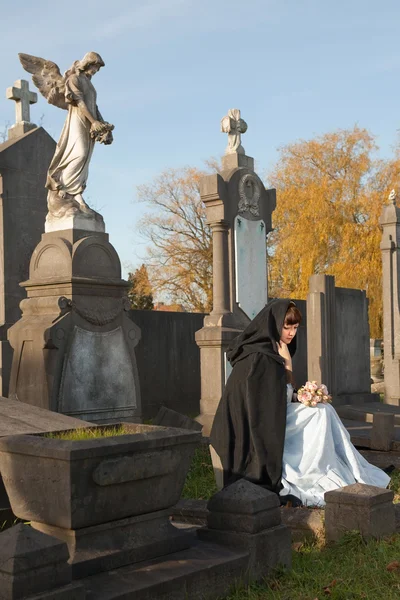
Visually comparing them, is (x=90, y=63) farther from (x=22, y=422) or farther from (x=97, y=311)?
(x=22, y=422)

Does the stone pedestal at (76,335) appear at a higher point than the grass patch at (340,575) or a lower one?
higher

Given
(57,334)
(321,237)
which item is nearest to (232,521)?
(57,334)

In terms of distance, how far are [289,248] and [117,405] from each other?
62.2 feet

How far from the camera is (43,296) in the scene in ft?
25.0

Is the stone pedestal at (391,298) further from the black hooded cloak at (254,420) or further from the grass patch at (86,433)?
the grass patch at (86,433)

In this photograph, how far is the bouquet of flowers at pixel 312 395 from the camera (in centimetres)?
653

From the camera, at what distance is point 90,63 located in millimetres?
7910

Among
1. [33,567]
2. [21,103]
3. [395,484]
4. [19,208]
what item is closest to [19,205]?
[19,208]

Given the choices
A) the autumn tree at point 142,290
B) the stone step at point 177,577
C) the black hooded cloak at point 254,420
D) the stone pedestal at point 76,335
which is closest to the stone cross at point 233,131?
the stone pedestal at point 76,335

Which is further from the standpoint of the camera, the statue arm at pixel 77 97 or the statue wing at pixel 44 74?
the statue wing at pixel 44 74

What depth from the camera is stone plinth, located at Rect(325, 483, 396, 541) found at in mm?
5133

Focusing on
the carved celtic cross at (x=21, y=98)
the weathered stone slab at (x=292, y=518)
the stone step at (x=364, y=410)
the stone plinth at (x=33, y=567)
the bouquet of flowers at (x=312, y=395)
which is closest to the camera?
the stone plinth at (x=33, y=567)

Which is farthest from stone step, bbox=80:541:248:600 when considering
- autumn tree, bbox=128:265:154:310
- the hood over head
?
autumn tree, bbox=128:265:154:310

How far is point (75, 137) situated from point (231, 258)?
311 cm
